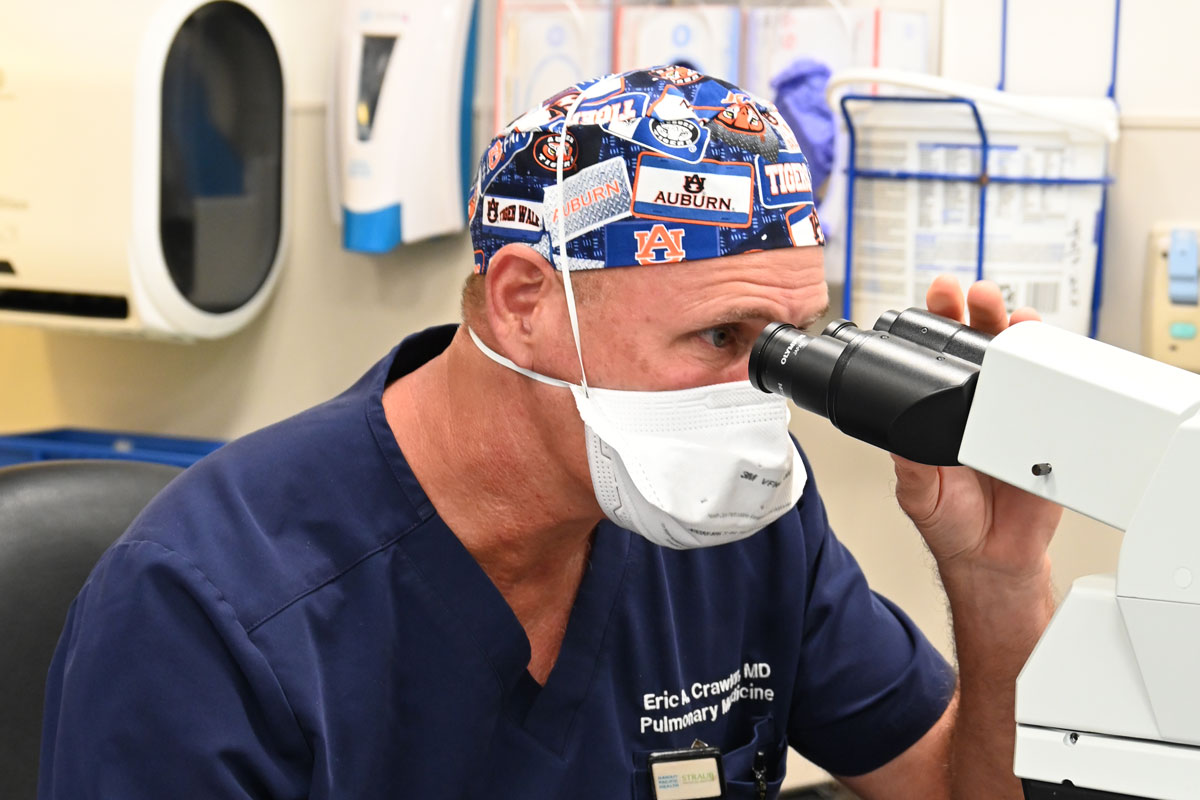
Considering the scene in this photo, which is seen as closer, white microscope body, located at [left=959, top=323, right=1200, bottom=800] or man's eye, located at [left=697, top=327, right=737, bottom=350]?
white microscope body, located at [left=959, top=323, right=1200, bottom=800]

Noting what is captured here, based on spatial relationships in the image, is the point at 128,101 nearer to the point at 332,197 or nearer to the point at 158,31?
the point at 158,31

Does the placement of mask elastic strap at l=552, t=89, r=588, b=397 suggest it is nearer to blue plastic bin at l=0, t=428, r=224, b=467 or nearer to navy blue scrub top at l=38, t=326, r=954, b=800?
navy blue scrub top at l=38, t=326, r=954, b=800

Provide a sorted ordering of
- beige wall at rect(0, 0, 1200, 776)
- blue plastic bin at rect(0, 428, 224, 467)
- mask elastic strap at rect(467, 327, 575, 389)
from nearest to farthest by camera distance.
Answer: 1. mask elastic strap at rect(467, 327, 575, 389)
2. beige wall at rect(0, 0, 1200, 776)
3. blue plastic bin at rect(0, 428, 224, 467)

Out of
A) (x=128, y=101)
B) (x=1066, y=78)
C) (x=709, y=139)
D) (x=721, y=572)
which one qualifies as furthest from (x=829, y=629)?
(x=128, y=101)

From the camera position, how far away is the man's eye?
42.1 inches

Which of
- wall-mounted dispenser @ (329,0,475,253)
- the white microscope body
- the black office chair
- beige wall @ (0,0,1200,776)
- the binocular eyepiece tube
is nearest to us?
the white microscope body

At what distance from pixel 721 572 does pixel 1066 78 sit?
115 cm

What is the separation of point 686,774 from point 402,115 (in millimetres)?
1443

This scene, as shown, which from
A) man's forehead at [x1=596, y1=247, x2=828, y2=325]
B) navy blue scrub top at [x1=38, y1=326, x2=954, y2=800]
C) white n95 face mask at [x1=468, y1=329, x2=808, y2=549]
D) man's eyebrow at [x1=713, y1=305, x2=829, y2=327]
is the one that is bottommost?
navy blue scrub top at [x1=38, y1=326, x2=954, y2=800]

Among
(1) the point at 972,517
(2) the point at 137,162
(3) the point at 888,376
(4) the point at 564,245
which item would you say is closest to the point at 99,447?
(2) the point at 137,162

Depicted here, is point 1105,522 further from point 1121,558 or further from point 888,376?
point 888,376

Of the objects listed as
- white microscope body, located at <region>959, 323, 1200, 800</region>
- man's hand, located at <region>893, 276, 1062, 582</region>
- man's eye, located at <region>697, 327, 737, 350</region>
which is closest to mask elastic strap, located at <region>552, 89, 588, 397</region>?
man's eye, located at <region>697, 327, 737, 350</region>

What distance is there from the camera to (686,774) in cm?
121

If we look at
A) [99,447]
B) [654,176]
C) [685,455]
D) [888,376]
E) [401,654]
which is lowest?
[99,447]
